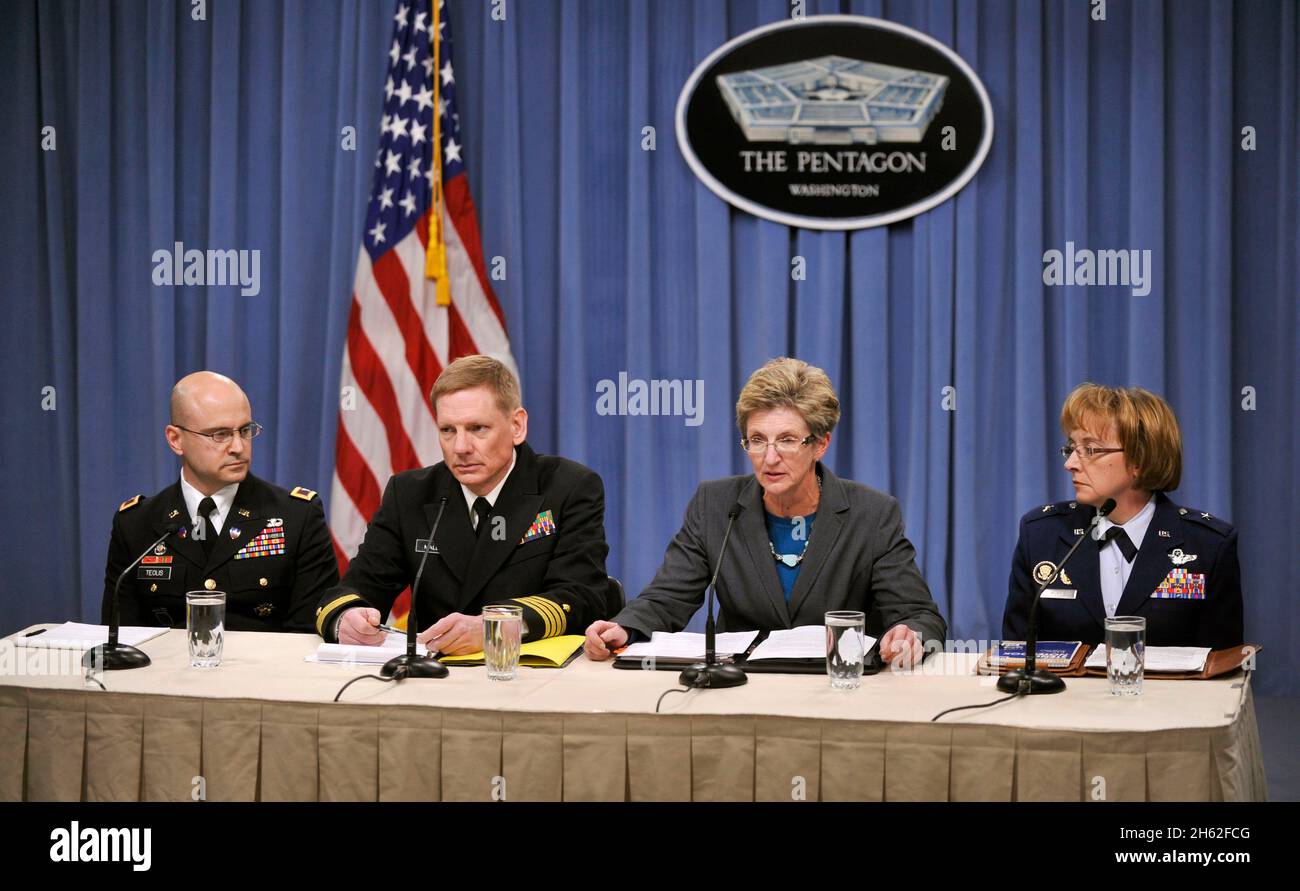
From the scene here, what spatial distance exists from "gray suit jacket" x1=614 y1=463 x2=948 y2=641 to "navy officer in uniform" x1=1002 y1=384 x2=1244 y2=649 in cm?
30

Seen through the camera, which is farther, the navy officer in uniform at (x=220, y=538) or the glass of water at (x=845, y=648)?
the navy officer in uniform at (x=220, y=538)

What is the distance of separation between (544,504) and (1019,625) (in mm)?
1211

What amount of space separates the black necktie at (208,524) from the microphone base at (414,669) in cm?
105

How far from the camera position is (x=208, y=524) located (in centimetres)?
358

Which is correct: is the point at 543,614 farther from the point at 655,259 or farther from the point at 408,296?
the point at 655,259

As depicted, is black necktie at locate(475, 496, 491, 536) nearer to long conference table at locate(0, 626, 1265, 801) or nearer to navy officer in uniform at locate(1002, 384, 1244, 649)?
long conference table at locate(0, 626, 1265, 801)

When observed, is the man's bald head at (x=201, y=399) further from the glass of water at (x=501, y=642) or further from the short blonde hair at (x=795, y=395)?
the short blonde hair at (x=795, y=395)

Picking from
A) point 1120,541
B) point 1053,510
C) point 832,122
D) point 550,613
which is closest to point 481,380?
point 550,613

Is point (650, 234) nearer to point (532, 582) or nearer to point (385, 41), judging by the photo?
point (385, 41)

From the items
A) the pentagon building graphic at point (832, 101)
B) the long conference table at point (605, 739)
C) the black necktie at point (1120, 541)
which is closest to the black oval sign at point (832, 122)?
Answer: the pentagon building graphic at point (832, 101)

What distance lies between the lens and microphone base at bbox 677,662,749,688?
8.63 ft

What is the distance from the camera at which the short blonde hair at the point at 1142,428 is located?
3.10 metres

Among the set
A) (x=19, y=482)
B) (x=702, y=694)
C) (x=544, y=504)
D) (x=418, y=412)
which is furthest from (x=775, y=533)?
(x=19, y=482)

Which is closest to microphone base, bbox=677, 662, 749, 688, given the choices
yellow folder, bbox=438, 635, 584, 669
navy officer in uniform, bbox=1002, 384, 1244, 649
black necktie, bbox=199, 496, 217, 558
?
yellow folder, bbox=438, 635, 584, 669
